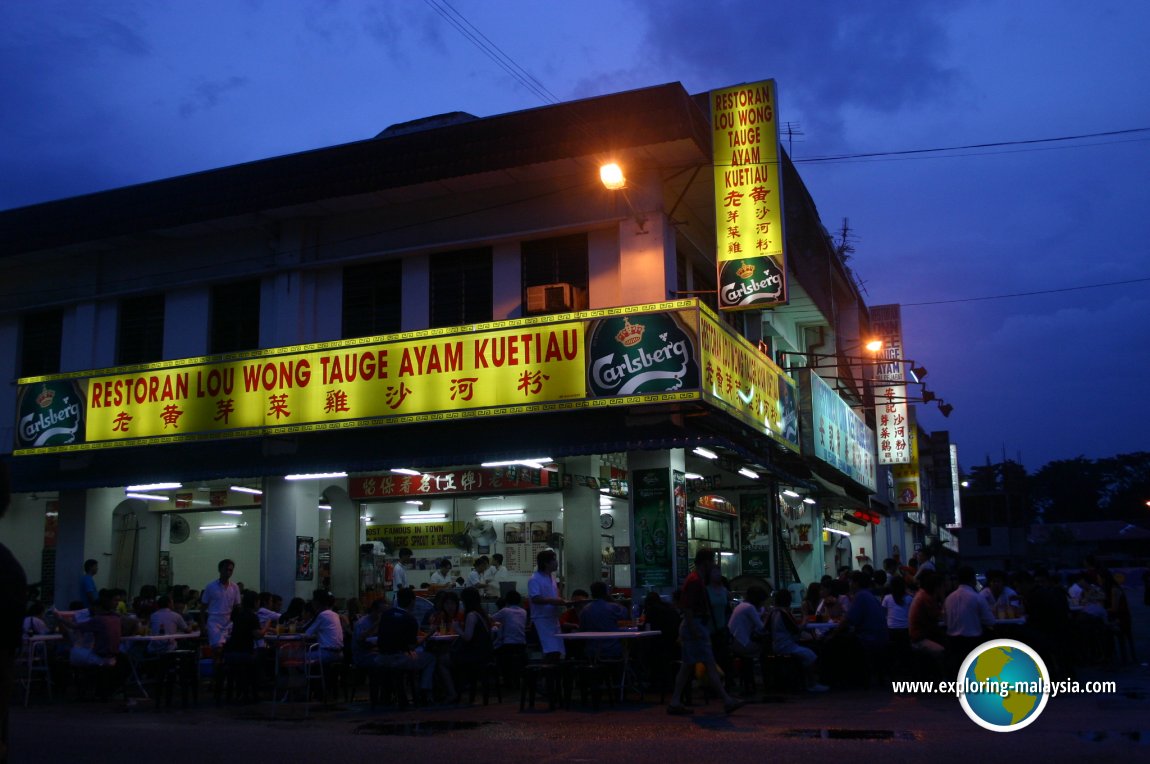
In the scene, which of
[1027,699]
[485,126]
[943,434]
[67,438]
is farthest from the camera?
[943,434]

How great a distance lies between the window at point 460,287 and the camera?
18406 millimetres

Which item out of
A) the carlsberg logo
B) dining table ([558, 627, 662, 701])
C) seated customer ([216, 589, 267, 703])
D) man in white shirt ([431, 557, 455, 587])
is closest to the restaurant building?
the carlsberg logo

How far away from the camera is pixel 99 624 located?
14641 millimetres

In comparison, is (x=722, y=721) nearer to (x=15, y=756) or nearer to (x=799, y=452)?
(x=15, y=756)

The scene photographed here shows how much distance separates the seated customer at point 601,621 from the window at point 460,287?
615 centimetres

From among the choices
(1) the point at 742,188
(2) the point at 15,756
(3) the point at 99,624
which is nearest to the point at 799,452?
(1) the point at 742,188

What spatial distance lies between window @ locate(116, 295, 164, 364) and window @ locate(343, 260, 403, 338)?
4.15m

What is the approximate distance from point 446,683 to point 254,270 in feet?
31.2

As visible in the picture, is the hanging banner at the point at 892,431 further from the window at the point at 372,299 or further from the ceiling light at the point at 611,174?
the ceiling light at the point at 611,174

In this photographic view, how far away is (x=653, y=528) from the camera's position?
53.1 ft

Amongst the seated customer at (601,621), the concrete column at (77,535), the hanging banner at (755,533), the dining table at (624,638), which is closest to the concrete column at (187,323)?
the concrete column at (77,535)

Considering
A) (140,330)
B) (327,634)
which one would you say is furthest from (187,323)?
(327,634)

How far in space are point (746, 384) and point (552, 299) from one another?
11.1ft

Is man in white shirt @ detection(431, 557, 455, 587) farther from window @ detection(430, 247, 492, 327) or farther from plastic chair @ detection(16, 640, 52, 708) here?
plastic chair @ detection(16, 640, 52, 708)
